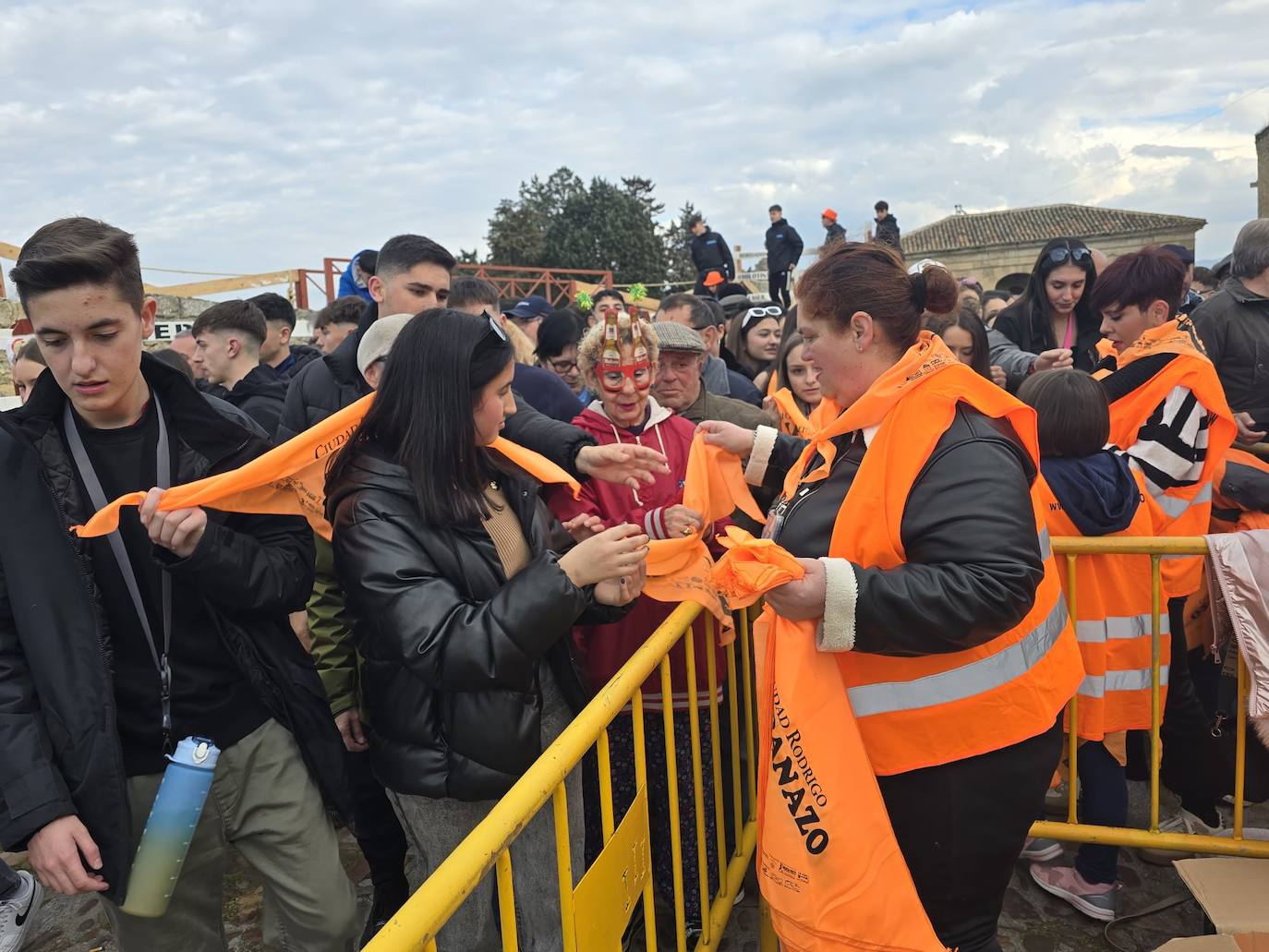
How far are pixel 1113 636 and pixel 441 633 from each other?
263 centimetres

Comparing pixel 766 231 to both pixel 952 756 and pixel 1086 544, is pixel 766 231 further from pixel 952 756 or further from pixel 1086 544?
pixel 952 756

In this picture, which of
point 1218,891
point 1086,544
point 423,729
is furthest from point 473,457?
point 1218,891

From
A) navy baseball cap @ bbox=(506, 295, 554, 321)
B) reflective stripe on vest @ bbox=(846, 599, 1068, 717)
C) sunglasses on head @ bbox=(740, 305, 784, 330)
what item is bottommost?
reflective stripe on vest @ bbox=(846, 599, 1068, 717)

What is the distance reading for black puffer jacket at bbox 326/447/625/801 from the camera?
76.9 inches

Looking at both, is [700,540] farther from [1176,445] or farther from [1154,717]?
[1176,445]

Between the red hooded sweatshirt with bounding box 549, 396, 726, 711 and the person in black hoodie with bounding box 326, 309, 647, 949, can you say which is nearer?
the person in black hoodie with bounding box 326, 309, 647, 949

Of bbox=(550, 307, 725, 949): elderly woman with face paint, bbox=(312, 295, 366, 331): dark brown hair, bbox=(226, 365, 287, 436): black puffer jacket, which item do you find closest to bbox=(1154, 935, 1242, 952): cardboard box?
bbox=(550, 307, 725, 949): elderly woman with face paint

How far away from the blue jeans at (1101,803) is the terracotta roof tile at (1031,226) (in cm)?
4103

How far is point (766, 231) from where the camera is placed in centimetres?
1588

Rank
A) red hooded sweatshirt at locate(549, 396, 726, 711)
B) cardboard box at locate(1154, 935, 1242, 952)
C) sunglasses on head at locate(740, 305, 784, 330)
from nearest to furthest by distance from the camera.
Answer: cardboard box at locate(1154, 935, 1242, 952)
red hooded sweatshirt at locate(549, 396, 726, 711)
sunglasses on head at locate(740, 305, 784, 330)

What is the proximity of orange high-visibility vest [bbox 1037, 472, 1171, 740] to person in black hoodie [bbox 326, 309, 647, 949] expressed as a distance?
6.33 feet

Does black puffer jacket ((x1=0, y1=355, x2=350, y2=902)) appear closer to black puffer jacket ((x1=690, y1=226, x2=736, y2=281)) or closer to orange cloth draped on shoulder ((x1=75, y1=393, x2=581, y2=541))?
orange cloth draped on shoulder ((x1=75, y1=393, x2=581, y2=541))

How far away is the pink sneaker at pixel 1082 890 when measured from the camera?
312cm

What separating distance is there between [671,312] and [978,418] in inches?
153
